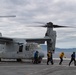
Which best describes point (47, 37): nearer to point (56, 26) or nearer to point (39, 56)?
point (56, 26)

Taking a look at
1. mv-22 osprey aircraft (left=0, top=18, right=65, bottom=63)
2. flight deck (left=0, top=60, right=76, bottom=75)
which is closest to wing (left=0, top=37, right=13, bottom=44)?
mv-22 osprey aircraft (left=0, top=18, right=65, bottom=63)

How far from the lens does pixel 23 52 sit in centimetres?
3641

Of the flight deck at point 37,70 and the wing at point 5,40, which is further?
the wing at point 5,40

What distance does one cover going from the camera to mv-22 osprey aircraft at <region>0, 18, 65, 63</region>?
35781mm

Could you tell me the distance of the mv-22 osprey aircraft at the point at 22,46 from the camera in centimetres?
3578

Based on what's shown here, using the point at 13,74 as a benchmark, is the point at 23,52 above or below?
above

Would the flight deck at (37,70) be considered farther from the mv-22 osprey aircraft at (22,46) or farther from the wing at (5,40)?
the wing at (5,40)

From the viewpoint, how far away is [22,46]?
1446 inches

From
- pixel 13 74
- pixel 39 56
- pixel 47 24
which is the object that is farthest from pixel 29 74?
pixel 47 24

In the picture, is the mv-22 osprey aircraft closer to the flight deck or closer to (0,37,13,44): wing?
(0,37,13,44): wing

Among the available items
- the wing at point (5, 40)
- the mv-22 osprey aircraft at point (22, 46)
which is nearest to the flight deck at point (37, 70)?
the mv-22 osprey aircraft at point (22, 46)

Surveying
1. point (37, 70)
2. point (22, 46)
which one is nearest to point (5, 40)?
point (22, 46)

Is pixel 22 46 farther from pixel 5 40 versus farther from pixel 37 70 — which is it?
pixel 37 70

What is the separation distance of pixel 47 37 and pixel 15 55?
19.5 ft
